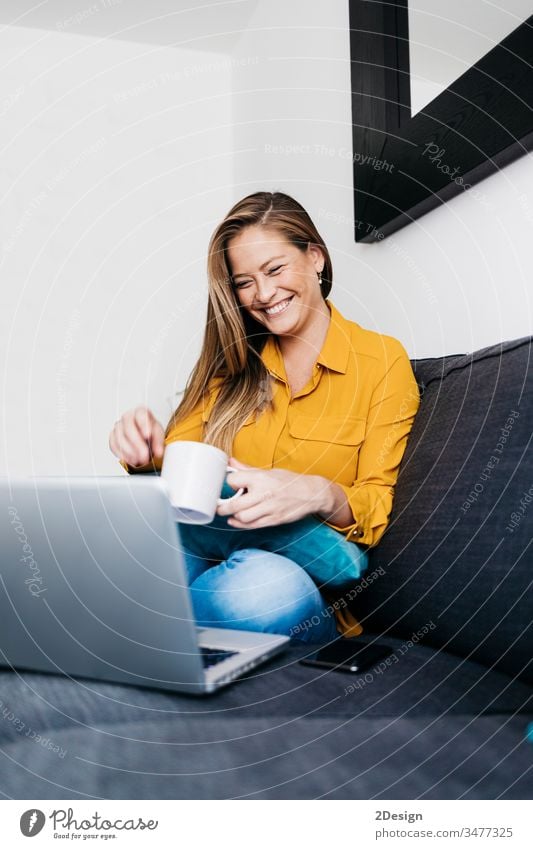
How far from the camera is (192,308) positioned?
2533mm

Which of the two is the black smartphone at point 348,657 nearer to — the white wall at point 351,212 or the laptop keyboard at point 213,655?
the laptop keyboard at point 213,655

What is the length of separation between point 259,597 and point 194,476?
17 centimetres

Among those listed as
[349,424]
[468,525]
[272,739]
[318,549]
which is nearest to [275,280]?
[349,424]

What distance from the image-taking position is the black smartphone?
24.8 inches

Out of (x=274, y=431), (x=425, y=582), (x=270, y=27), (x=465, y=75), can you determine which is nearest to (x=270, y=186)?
(x=270, y=27)

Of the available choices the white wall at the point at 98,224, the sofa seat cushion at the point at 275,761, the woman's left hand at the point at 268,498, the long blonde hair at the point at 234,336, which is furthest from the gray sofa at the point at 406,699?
the white wall at the point at 98,224

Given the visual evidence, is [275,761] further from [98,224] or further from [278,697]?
[98,224]

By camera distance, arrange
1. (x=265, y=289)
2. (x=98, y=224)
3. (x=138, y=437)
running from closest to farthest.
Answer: (x=138, y=437) → (x=265, y=289) → (x=98, y=224)

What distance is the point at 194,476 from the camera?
73 cm

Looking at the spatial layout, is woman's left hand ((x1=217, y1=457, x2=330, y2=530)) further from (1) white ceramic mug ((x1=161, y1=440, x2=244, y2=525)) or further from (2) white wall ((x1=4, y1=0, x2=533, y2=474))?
(2) white wall ((x1=4, y1=0, x2=533, y2=474))

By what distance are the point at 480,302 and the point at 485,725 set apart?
0.79 m

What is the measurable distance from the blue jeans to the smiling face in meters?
0.46

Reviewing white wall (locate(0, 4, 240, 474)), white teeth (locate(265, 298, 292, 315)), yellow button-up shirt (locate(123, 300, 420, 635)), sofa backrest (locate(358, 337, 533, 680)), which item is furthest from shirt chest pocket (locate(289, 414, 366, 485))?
white wall (locate(0, 4, 240, 474))
